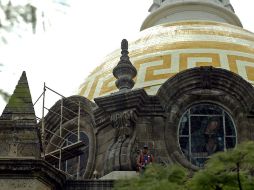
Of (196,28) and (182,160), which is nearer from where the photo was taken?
(182,160)

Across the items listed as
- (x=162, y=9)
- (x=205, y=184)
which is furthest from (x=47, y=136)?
(x=205, y=184)

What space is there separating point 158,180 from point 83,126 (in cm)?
978

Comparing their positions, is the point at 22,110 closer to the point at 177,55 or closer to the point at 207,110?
the point at 207,110

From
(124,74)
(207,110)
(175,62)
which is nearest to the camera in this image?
(207,110)

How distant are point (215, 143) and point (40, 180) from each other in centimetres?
593

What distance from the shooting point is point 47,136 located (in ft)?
74.1

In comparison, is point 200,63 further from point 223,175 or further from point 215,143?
point 223,175

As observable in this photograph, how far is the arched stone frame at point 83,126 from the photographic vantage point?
2077 cm

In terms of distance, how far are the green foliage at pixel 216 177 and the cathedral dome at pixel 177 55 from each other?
9574 millimetres

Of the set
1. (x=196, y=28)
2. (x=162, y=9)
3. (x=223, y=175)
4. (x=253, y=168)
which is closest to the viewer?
(x=223, y=175)

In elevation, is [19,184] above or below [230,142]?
below

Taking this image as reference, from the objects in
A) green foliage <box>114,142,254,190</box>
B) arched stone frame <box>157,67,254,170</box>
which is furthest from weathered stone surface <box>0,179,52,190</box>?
arched stone frame <box>157,67,254,170</box>

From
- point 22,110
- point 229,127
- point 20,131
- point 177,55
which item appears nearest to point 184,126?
point 229,127

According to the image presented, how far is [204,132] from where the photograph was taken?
2000 centimetres
